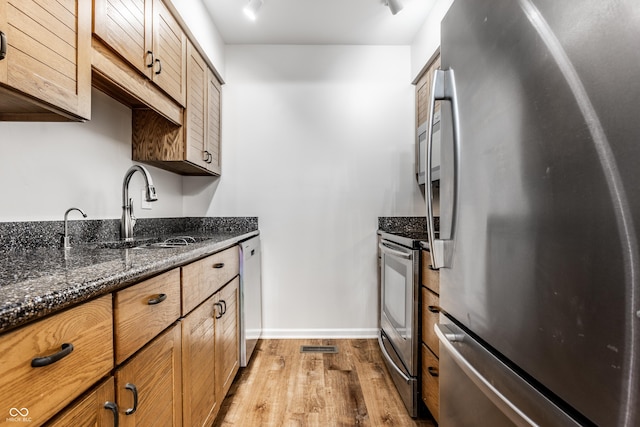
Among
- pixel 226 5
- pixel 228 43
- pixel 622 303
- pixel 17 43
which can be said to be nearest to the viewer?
pixel 622 303

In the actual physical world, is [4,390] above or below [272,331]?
above

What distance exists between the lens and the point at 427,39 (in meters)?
2.30

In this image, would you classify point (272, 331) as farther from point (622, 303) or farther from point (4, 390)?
point (622, 303)

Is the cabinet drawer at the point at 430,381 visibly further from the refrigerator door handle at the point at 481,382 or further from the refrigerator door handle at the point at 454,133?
the refrigerator door handle at the point at 454,133

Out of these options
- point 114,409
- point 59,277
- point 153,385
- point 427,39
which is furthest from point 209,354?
point 427,39

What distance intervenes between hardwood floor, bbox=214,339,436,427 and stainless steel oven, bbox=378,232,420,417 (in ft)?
0.39

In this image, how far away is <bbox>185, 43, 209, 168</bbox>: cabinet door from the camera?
6.57 ft

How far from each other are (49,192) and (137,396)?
1010 millimetres

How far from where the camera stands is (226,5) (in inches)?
87.1

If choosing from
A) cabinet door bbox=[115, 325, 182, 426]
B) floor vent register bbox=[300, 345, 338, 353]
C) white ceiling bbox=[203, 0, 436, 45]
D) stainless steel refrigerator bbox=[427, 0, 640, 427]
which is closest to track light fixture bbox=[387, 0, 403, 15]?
white ceiling bbox=[203, 0, 436, 45]

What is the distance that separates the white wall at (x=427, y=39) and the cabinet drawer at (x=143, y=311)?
215cm

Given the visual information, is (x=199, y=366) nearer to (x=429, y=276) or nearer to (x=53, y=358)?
(x=53, y=358)

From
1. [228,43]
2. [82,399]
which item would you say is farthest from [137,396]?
[228,43]

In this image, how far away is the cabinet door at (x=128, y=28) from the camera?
1164 millimetres
